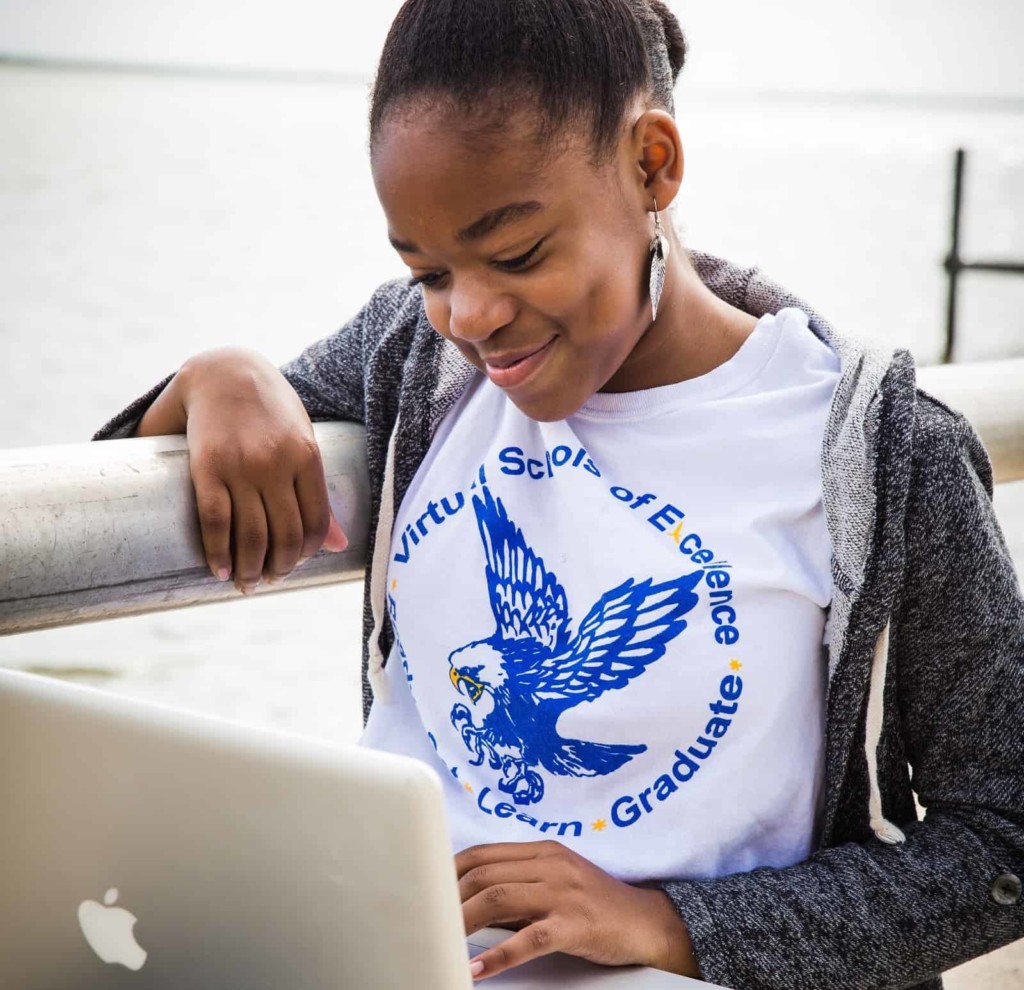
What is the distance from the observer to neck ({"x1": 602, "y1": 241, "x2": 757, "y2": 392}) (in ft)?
3.87

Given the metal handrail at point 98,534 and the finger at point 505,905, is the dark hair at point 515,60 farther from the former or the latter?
the finger at point 505,905

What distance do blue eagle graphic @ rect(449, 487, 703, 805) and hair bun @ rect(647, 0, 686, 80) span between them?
1.44 feet

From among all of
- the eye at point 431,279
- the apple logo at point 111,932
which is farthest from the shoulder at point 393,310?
the apple logo at point 111,932

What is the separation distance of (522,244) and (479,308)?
0.20 feet

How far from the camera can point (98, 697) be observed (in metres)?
0.72

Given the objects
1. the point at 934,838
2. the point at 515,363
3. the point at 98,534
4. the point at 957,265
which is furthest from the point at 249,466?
the point at 957,265

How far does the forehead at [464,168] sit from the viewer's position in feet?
3.22

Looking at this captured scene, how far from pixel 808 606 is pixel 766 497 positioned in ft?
0.33

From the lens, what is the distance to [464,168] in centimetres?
98

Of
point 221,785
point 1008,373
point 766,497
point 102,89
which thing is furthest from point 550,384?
point 102,89

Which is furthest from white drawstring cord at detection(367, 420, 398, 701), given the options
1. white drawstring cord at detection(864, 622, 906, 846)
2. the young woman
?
white drawstring cord at detection(864, 622, 906, 846)

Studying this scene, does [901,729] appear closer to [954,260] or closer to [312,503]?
[312,503]

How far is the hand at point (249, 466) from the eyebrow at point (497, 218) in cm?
25

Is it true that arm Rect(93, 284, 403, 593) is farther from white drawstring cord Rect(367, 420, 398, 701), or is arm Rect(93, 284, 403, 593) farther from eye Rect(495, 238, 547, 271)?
eye Rect(495, 238, 547, 271)
